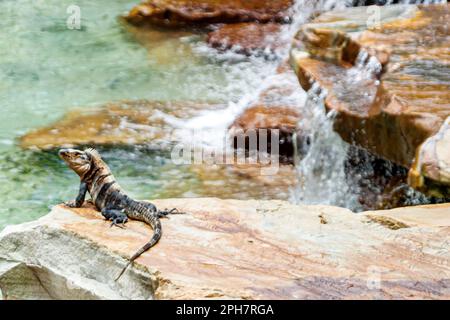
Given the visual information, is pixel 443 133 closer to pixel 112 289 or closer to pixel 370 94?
pixel 370 94

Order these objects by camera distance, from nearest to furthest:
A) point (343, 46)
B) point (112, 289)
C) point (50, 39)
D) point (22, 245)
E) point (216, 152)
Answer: point (112, 289) → point (22, 245) → point (343, 46) → point (216, 152) → point (50, 39)

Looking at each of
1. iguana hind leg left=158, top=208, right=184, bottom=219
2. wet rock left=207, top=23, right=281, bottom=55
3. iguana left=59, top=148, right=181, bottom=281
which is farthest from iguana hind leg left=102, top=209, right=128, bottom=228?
wet rock left=207, top=23, right=281, bottom=55

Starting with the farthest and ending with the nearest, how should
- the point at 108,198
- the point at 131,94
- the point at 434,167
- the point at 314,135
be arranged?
the point at 131,94
the point at 314,135
the point at 434,167
the point at 108,198

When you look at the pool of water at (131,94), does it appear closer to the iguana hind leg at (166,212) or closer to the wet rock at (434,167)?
the wet rock at (434,167)

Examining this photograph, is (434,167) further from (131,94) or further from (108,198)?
(131,94)

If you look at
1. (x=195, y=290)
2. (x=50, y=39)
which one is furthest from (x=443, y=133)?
(x=50, y=39)

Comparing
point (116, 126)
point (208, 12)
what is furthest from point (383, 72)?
point (208, 12)

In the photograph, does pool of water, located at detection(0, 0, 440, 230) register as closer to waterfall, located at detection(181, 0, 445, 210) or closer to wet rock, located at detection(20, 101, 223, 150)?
waterfall, located at detection(181, 0, 445, 210)
